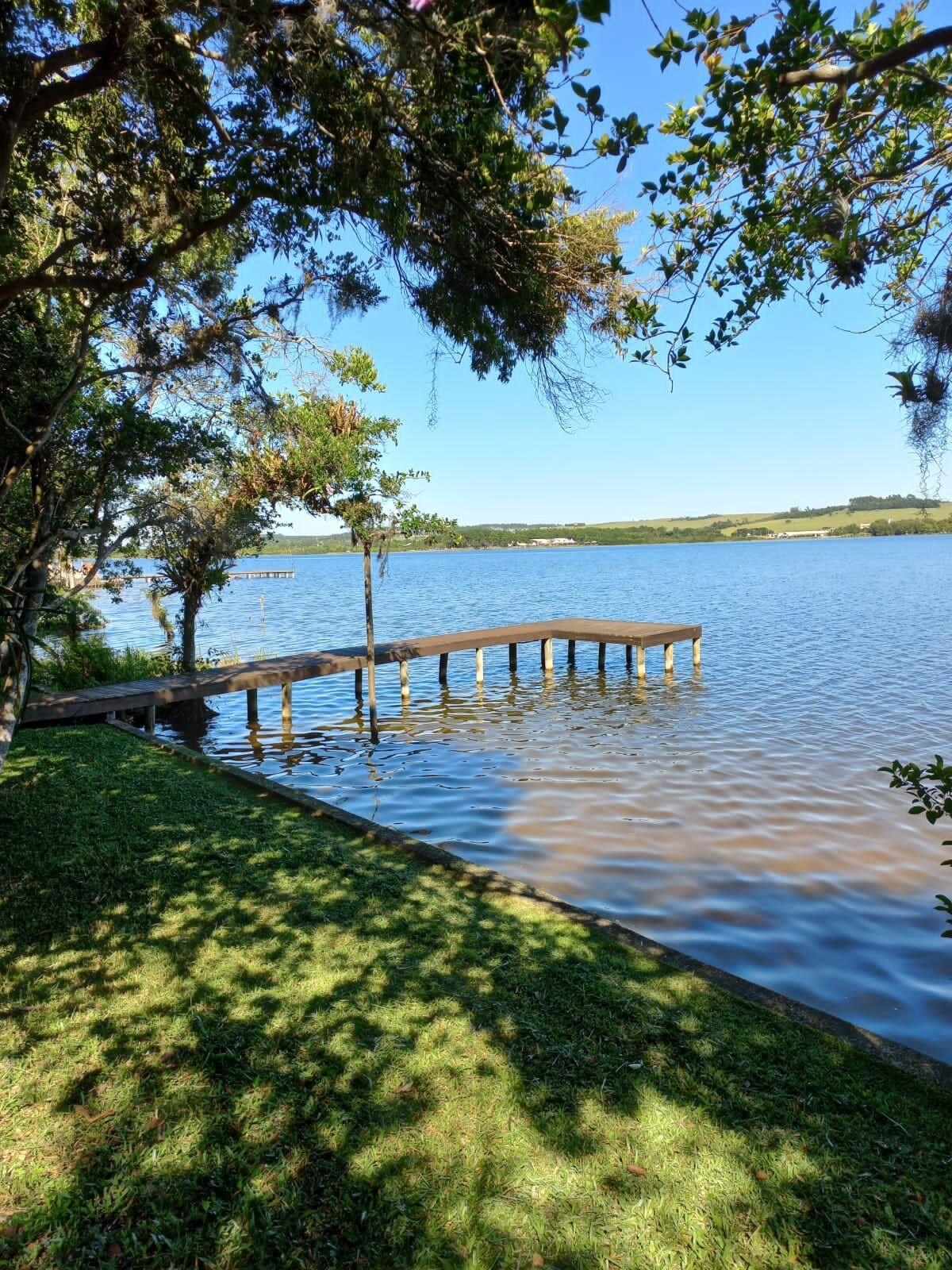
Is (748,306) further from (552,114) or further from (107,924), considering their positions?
(107,924)

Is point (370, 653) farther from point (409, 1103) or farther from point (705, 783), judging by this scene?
point (409, 1103)

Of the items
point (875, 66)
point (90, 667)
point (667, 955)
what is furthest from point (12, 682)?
point (90, 667)

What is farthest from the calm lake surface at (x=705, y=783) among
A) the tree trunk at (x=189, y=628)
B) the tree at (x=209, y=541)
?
the tree at (x=209, y=541)

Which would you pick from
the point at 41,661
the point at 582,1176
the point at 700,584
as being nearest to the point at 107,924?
the point at 582,1176

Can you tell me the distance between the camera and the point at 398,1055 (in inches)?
151

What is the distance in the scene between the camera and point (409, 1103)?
11.4 ft

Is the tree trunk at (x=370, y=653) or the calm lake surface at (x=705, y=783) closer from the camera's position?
the calm lake surface at (x=705, y=783)

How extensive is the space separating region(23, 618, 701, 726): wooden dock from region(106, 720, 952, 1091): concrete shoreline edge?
552 cm

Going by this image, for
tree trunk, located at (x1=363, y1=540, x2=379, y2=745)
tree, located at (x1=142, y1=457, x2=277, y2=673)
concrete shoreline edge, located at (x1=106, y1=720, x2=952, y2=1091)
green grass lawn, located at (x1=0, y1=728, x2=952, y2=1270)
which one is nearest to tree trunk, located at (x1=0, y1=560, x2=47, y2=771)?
green grass lawn, located at (x1=0, y1=728, x2=952, y2=1270)

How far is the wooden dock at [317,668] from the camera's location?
13375 millimetres

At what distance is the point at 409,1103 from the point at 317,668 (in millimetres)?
14273

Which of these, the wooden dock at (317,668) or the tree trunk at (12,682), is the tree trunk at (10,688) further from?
the wooden dock at (317,668)

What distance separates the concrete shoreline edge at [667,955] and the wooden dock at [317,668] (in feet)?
18.1

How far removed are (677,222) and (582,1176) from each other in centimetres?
479
